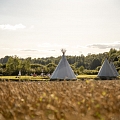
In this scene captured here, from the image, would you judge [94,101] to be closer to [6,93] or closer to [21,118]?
[21,118]

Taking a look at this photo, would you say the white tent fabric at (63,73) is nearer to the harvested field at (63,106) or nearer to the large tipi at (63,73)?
the large tipi at (63,73)

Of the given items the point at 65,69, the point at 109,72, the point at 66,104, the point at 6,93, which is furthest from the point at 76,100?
the point at 109,72

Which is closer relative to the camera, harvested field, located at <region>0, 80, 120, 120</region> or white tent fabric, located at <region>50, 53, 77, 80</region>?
harvested field, located at <region>0, 80, 120, 120</region>

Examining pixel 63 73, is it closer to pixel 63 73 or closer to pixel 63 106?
pixel 63 73

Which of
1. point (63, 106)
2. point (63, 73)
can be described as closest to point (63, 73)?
point (63, 73)

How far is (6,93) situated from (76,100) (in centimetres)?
196

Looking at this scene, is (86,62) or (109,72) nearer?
(109,72)

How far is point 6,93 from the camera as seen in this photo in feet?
23.1

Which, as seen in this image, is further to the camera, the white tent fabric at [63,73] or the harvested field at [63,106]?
the white tent fabric at [63,73]

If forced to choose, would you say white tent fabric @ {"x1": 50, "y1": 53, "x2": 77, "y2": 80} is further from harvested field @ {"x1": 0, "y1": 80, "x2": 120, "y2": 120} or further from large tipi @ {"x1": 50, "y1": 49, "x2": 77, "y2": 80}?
harvested field @ {"x1": 0, "y1": 80, "x2": 120, "y2": 120}

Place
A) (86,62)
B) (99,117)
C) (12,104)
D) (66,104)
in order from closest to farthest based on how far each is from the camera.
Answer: (66,104)
(99,117)
(12,104)
(86,62)

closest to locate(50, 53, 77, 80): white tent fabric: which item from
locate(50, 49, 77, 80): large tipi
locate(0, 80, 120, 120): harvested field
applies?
locate(50, 49, 77, 80): large tipi

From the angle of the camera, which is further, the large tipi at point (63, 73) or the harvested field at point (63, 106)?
the large tipi at point (63, 73)

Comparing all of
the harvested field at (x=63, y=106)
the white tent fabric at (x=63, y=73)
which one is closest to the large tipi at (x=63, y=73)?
the white tent fabric at (x=63, y=73)
